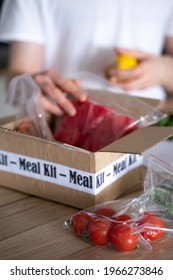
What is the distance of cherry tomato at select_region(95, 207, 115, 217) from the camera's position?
2.68 feet

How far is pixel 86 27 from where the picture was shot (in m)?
1.64

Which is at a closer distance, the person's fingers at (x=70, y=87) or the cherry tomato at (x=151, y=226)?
the cherry tomato at (x=151, y=226)

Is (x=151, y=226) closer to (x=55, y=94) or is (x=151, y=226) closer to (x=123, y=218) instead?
(x=123, y=218)

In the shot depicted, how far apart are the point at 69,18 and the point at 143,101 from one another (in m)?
0.62

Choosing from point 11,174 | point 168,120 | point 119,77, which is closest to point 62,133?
point 11,174

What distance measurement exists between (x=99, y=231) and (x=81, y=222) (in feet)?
0.16

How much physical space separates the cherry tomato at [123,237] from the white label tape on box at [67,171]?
127 millimetres

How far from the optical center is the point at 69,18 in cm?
163

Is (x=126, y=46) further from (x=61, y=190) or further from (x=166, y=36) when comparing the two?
(x=61, y=190)

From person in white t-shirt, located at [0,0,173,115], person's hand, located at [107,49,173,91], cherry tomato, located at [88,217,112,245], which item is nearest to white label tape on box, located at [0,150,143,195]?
cherry tomato, located at [88,217,112,245]

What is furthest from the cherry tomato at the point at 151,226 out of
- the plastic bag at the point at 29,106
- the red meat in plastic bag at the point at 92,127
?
the plastic bag at the point at 29,106

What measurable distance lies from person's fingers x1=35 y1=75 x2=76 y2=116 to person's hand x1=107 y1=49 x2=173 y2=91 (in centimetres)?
28

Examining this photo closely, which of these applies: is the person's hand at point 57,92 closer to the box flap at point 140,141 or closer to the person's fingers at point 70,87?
the person's fingers at point 70,87

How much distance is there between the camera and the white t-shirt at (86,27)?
5.30 ft
